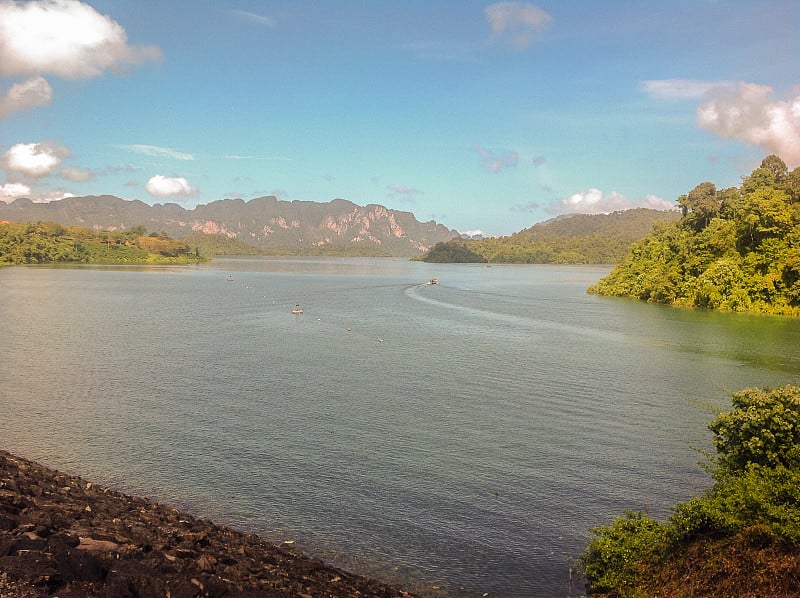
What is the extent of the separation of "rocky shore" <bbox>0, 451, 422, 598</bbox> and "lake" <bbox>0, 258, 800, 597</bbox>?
1.51 metres

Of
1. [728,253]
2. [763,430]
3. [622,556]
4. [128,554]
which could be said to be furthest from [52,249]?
[763,430]

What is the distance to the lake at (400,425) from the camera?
15531 mm

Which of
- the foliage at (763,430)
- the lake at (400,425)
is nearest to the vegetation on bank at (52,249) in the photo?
the lake at (400,425)

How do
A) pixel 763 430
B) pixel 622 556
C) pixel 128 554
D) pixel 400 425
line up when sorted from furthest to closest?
pixel 400 425, pixel 763 430, pixel 622 556, pixel 128 554

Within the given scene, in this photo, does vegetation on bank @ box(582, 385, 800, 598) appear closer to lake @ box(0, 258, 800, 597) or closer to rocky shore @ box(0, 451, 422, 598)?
lake @ box(0, 258, 800, 597)

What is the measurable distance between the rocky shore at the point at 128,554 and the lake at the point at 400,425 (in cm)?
151

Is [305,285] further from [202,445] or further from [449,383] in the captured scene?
[202,445]

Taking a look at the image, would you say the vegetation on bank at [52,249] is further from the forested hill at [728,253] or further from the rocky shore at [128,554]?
the rocky shore at [128,554]

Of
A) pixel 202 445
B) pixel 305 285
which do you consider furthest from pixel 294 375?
pixel 305 285

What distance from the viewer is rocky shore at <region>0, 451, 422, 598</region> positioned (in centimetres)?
959

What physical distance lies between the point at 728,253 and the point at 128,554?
73882 millimetres

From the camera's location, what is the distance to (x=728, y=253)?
70.9m

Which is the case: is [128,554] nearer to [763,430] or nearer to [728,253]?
[763,430]

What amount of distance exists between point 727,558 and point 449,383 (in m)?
21.2
